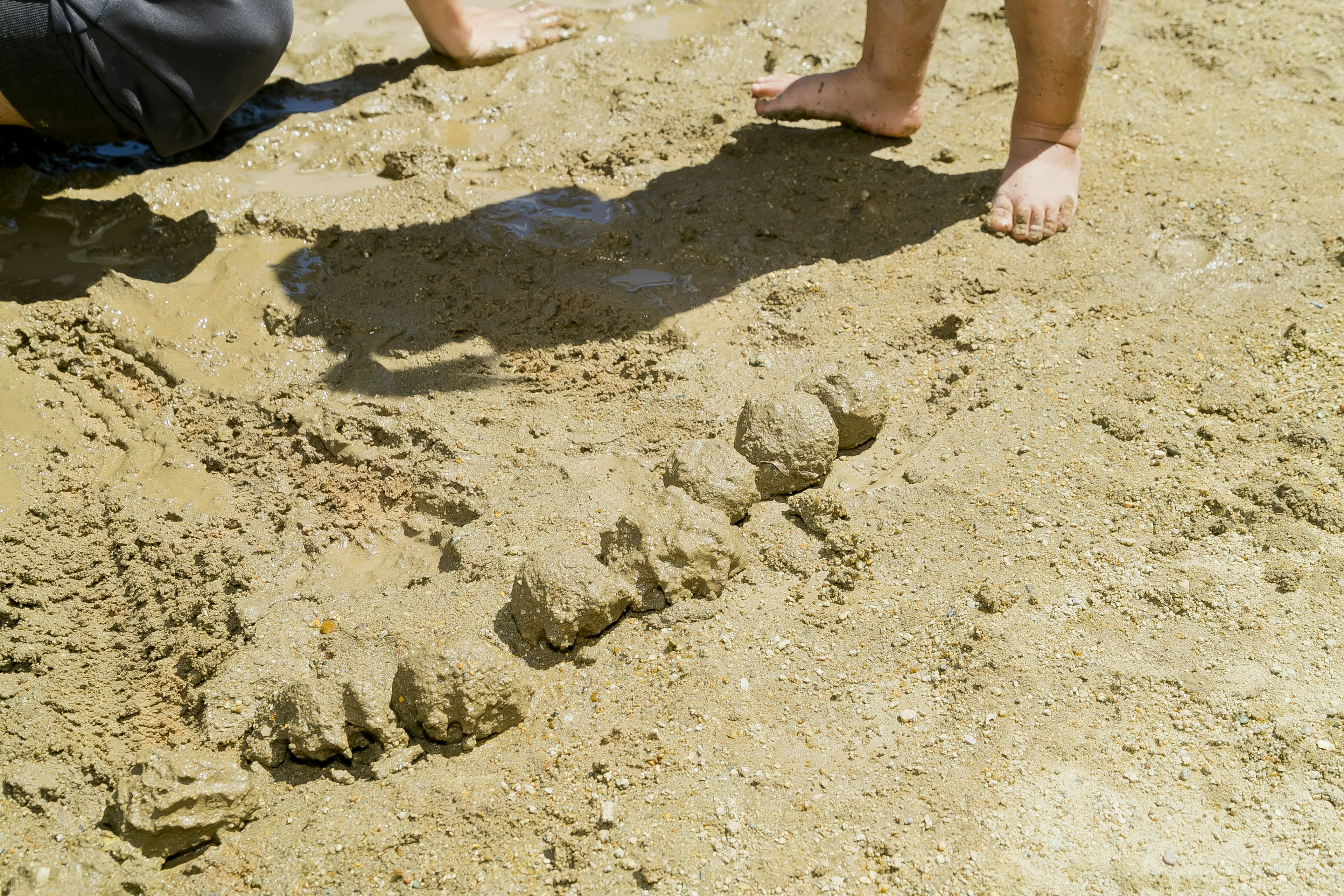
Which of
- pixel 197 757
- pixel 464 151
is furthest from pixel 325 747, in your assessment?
pixel 464 151

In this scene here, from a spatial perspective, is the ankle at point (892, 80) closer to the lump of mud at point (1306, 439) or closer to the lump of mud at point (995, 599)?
the lump of mud at point (1306, 439)

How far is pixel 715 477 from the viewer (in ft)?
7.48

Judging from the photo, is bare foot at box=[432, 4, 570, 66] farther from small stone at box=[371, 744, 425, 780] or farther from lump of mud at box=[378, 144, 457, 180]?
small stone at box=[371, 744, 425, 780]

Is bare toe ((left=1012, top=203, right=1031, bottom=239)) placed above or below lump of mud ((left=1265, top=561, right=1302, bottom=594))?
above

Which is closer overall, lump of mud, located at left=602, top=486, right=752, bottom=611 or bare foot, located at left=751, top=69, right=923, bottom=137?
lump of mud, located at left=602, top=486, right=752, bottom=611

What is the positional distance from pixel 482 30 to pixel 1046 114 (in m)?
2.38

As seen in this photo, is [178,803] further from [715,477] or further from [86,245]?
[86,245]

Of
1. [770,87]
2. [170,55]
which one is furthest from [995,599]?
[170,55]

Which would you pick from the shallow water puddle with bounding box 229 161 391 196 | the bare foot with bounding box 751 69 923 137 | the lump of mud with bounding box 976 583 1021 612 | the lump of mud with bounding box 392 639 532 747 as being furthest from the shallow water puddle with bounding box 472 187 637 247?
the lump of mud with bounding box 976 583 1021 612

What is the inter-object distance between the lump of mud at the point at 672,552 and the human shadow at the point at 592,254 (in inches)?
32.2

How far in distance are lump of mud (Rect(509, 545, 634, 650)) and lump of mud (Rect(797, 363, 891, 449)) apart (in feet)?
2.45

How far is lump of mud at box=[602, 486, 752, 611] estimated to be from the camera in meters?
2.12

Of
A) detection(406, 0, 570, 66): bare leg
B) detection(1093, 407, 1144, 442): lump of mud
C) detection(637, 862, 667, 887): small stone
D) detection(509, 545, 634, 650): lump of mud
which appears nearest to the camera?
detection(637, 862, 667, 887): small stone

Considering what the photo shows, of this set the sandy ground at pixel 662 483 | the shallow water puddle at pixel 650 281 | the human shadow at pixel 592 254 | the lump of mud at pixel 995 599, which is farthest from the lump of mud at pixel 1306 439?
the shallow water puddle at pixel 650 281
